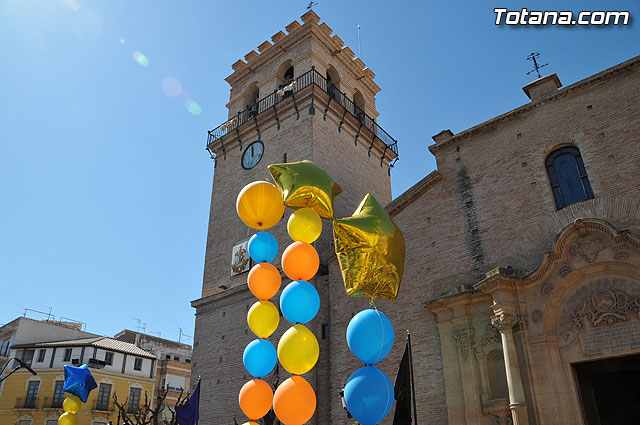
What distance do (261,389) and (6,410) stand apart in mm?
31784

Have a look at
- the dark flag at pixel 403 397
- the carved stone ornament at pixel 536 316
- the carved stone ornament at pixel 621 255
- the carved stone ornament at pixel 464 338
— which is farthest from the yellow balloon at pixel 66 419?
the carved stone ornament at pixel 621 255

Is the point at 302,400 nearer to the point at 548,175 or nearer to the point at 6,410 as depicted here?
the point at 548,175

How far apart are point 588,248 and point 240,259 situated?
12.2m

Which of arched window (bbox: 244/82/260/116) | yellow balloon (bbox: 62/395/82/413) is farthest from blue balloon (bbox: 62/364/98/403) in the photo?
arched window (bbox: 244/82/260/116)

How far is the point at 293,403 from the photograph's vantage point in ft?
25.2

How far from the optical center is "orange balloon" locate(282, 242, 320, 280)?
876 centimetres

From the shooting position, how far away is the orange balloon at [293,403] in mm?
7660

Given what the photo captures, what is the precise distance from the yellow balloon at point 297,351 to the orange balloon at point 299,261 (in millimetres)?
1028

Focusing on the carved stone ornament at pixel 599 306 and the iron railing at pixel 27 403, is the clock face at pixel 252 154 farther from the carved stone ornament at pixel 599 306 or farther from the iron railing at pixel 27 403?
the iron railing at pixel 27 403

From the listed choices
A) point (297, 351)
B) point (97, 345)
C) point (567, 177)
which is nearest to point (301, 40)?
point (567, 177)

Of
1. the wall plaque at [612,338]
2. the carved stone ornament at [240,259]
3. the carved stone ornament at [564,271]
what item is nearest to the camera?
the wall plaque at [612,338]

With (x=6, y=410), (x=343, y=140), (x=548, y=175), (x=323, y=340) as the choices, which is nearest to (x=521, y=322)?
(x=548, y=175)

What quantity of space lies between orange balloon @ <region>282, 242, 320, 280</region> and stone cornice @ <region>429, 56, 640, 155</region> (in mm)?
8670

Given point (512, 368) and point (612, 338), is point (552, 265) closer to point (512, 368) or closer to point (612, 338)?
point (612, 338)
